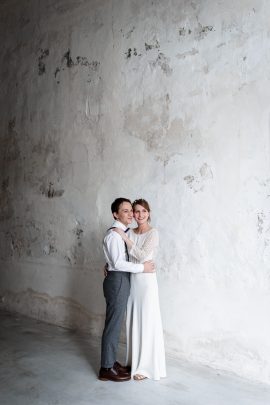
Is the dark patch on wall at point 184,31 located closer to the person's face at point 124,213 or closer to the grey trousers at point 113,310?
the person's face at point 124,213

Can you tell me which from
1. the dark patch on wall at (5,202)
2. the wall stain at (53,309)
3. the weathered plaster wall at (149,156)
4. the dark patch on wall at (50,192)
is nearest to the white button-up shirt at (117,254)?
the weathered plaster wall at (149,156)

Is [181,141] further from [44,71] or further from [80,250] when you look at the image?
[44,71]

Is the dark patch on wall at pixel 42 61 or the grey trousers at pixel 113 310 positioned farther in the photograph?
the dark patch on wall at pixel 42 61

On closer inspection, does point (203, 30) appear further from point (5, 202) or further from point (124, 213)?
point (5, 202)

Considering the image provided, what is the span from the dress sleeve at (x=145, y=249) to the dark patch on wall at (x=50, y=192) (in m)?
2.41

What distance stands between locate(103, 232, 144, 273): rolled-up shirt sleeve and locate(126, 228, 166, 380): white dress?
0.10 meters

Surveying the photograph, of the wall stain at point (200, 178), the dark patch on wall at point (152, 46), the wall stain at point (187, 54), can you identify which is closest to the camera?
the wall stain at point (200, 178)

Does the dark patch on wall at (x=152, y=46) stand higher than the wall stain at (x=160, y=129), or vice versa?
the dark patch on wall at (x=152, y=46)

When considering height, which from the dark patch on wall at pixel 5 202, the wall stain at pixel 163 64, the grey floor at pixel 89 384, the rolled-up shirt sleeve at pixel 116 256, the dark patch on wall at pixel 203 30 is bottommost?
the grey floor at pixel 89 384

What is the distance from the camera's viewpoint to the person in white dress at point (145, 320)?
12.5 feet

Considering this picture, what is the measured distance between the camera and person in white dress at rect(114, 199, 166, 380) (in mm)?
3820

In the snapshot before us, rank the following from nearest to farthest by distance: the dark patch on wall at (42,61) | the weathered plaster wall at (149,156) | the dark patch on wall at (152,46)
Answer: the weathered plaster wall at (149,156) < the dark patch on wall at (152,46) < the dark patch on wall at (42,61)

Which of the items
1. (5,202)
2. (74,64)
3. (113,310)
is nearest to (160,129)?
(74,64)

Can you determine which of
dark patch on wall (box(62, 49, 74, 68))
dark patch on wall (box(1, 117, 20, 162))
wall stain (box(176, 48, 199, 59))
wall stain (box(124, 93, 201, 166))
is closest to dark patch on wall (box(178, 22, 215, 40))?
wall stain (box(176, 48, 199, 59))
